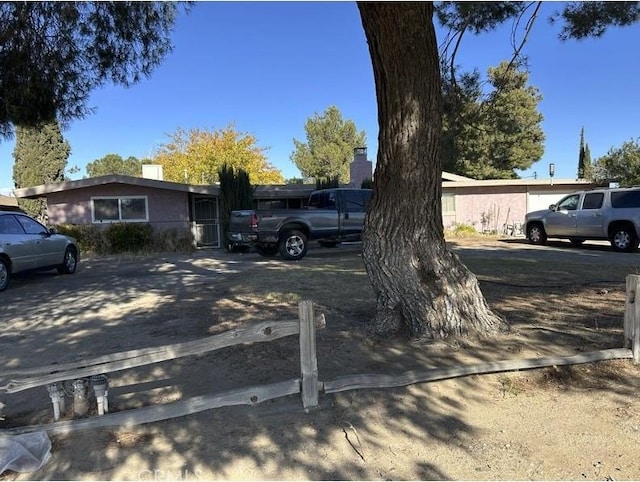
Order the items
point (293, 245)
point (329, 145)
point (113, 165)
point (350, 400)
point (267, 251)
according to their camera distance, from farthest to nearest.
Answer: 1. point (113, 165)
2. point (329, 145)
3. point (267, 251)
4. point (293, 245)
5. point (350, 400)

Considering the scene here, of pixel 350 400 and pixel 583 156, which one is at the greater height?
pixel 583 156

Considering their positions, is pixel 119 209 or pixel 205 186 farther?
pixel 205 186

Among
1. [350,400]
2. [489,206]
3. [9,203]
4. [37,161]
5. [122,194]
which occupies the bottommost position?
[350,400]

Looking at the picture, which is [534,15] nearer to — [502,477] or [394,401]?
[394,401]

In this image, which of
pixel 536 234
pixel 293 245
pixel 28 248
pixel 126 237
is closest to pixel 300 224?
pixel 293 245

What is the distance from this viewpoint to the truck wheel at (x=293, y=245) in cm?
1416

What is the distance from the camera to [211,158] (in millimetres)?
40125

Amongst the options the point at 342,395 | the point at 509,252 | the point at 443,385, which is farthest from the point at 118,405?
the point at 509,252

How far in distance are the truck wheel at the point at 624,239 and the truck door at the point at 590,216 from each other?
1.35ft

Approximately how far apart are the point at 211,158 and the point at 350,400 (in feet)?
125

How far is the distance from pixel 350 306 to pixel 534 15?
17.4 feet

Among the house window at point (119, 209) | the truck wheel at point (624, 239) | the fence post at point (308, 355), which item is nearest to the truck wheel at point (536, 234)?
the truck wheel at point (624, 239)

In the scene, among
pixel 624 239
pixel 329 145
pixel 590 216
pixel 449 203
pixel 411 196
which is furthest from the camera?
pixel 329 145

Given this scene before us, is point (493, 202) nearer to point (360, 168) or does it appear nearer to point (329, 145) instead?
point (360, 168)
